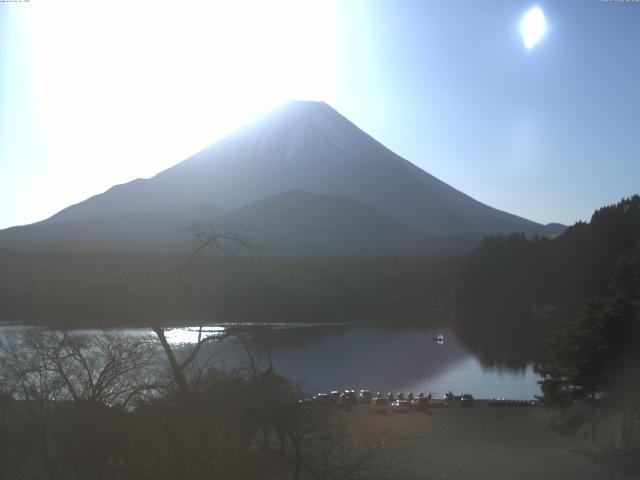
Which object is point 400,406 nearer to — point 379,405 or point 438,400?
point 379,405

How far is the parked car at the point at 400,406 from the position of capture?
12582 millimetres

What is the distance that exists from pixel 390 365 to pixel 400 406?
6.17 meters

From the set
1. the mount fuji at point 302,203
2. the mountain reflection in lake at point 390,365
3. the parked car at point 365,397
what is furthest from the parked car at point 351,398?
the mount fuji at point 302,203

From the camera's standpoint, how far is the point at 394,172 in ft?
257

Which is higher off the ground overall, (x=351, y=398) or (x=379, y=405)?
(x=351, y=398)

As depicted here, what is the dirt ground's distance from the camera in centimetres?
737

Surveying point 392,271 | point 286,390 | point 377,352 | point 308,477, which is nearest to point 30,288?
point 286,390

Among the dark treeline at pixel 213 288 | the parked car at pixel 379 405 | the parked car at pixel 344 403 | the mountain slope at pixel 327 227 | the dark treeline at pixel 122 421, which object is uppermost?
the mountain slope at pixel 327 227

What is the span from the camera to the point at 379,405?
43.3 feet

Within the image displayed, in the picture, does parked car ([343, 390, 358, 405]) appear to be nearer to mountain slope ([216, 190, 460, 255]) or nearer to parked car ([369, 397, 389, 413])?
parked car ([369, 397, 389, 413])

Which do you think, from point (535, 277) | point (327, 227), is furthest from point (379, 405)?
point (327, 227)

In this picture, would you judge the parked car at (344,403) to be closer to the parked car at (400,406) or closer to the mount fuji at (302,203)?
the parked car at (400,406)

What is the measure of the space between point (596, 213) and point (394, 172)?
48.8m

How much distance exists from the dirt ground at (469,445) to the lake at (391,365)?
7.48 ft
